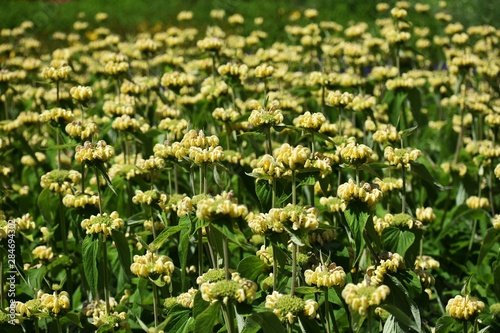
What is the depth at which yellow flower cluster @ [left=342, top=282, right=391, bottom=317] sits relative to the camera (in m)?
1.90

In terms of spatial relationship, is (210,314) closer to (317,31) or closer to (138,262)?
(138,262)

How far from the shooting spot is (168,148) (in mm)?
2832

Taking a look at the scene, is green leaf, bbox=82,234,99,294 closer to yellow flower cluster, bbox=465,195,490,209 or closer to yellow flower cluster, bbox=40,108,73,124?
yellow flower cluster, bbox=40,108,73,124

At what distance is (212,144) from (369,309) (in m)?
0.84

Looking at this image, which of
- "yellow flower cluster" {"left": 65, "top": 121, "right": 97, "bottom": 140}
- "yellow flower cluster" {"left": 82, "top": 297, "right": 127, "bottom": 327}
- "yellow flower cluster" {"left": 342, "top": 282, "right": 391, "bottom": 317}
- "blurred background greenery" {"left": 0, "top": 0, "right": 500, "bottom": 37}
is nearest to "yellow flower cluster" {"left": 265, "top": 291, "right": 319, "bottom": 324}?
"yellow flower cluster" {"left": 342, "top": 282, "right": 391, "bottom": 317}

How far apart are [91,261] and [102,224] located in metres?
0.14

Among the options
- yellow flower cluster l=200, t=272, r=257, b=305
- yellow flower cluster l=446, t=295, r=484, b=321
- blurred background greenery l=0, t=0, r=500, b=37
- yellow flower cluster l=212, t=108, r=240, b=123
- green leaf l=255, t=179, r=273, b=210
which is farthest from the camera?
blurred background greenery l=0, t=0, r=500, b=37

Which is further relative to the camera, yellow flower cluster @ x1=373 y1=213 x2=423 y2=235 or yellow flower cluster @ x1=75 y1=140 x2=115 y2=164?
yellow flower cluster @ x1=373 y1=213 x2=423 y2=235

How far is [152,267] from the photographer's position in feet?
8.11

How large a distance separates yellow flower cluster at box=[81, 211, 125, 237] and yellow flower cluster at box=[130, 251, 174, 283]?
0.23 metres

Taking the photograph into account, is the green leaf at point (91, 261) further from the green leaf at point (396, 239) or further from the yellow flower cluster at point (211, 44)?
the yellow flower cluster at point (211, 44)

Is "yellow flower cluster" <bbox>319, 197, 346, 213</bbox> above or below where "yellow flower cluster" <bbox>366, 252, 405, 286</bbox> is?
below

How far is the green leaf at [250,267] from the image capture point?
2.40 m

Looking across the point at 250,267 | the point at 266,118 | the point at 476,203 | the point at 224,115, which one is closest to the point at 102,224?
the point at 250,267
